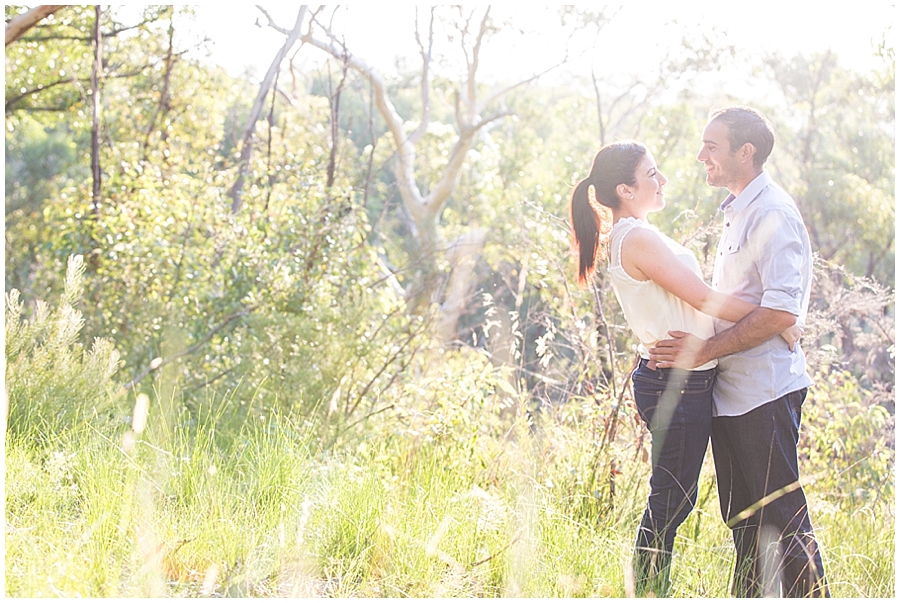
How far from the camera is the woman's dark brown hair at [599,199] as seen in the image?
2395 mm

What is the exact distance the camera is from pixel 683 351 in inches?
88.2

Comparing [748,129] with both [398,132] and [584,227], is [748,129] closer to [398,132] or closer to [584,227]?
[584,227]

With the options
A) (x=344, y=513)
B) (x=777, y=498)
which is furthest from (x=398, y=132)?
(x=777, y=498)

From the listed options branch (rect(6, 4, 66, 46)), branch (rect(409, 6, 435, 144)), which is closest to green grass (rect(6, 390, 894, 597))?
branch (rect(6, 4, 66, 46))

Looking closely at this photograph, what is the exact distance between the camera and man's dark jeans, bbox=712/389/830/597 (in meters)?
2.23

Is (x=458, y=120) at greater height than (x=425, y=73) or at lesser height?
lesser

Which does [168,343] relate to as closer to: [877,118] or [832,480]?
[832,480]

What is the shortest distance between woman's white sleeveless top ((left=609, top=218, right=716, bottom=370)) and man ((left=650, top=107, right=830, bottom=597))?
6cm

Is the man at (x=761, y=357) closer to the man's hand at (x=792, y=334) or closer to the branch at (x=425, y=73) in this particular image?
the man's hand at (x=792, y=334)

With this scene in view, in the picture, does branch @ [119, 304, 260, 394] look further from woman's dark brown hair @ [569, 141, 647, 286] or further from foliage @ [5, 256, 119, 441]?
woman's dark brown hair @ [569, 141, 647, 286]

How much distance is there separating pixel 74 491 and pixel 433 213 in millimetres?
11992

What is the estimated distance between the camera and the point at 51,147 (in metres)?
19.3

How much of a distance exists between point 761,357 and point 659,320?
28 centimetres

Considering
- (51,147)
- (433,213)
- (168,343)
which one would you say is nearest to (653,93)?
(433,213)
